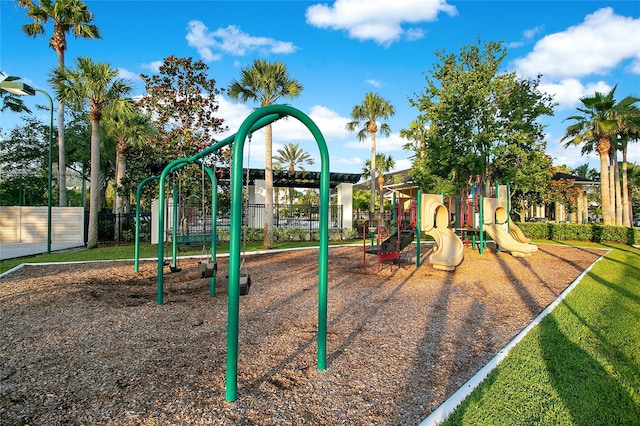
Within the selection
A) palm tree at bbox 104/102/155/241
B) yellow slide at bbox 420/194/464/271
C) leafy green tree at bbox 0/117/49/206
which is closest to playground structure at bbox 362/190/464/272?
yellow slide at bbox 420/194/464/271

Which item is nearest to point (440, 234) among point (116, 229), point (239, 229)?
point (239, 229)

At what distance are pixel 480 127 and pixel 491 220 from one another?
20.1ft

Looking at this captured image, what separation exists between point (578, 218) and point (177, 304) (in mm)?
37416

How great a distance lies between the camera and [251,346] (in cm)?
425

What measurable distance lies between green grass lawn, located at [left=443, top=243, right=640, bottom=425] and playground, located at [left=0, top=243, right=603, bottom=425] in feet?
1.05

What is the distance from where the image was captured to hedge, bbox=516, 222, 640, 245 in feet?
63.7

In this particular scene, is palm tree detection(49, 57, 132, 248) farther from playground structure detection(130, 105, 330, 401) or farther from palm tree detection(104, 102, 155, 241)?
playground structure detection(130, 105, 330, 401)

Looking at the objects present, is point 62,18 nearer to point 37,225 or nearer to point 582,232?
point 37,225

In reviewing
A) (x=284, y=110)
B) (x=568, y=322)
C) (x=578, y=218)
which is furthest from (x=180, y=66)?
(x=578, y=218)

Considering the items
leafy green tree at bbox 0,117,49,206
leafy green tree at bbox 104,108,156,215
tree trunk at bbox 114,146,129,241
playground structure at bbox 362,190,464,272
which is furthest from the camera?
leafy green tree at bbox 0,117,49,206

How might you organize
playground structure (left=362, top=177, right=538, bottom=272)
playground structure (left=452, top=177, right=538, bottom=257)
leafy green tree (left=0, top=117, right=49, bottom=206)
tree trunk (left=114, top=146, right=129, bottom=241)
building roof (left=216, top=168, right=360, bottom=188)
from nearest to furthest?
playground structure (left=362, top=177, right=538, bottom=272) → playground structure (left=452, top=177, right=538, bottom=257) → tree trunk (left=114, top=146, right=129, bottom=241) → building roof (left=216, top=168, right=360, bottom=188) → leafy green tree (left=0, top=117, right=49, bottom=206)

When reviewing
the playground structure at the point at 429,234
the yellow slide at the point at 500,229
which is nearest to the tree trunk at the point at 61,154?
the playground structure at the point at 429,234

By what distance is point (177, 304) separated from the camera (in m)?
6.17

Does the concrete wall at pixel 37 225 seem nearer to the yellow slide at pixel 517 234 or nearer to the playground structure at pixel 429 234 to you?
the playground structure at pixel 429 234
